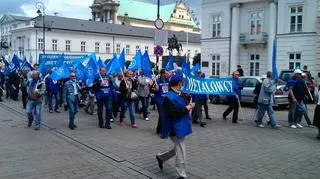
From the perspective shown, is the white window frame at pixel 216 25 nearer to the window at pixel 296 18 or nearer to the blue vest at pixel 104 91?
the window at pixel 296 18

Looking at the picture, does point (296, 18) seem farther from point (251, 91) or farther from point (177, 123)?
point (177, 123)

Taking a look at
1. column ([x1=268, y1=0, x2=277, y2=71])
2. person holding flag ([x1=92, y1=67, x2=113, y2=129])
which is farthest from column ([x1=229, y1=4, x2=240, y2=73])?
person holding flag ([x1=92, y1=67, x2=113, y2=129])

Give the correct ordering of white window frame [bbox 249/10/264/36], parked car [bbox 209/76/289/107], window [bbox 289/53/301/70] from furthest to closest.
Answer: white window frame [bbox 249/10/264/36]
window [bbox 289/53/301/70]
parked car [bbox 209/76/289/107]

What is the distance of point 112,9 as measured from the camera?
387 ft

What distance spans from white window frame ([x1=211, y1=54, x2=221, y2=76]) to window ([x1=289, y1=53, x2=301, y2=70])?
27.4ft

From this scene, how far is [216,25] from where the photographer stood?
4128 cm

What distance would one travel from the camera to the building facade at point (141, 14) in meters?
119

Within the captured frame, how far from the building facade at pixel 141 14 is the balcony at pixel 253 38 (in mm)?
81486

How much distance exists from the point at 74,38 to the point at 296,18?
208 ft

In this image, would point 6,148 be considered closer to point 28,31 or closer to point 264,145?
point 264,145

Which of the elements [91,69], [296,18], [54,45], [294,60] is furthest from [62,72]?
[54,45]

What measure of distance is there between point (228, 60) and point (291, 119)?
90.6 ft

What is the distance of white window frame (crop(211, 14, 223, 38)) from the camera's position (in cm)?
4084

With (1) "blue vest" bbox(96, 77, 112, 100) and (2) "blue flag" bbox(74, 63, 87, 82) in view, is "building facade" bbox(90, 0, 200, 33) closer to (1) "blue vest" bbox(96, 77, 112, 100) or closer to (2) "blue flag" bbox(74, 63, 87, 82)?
(2) "blue flag" bbox(74, 63, 87, 82)
